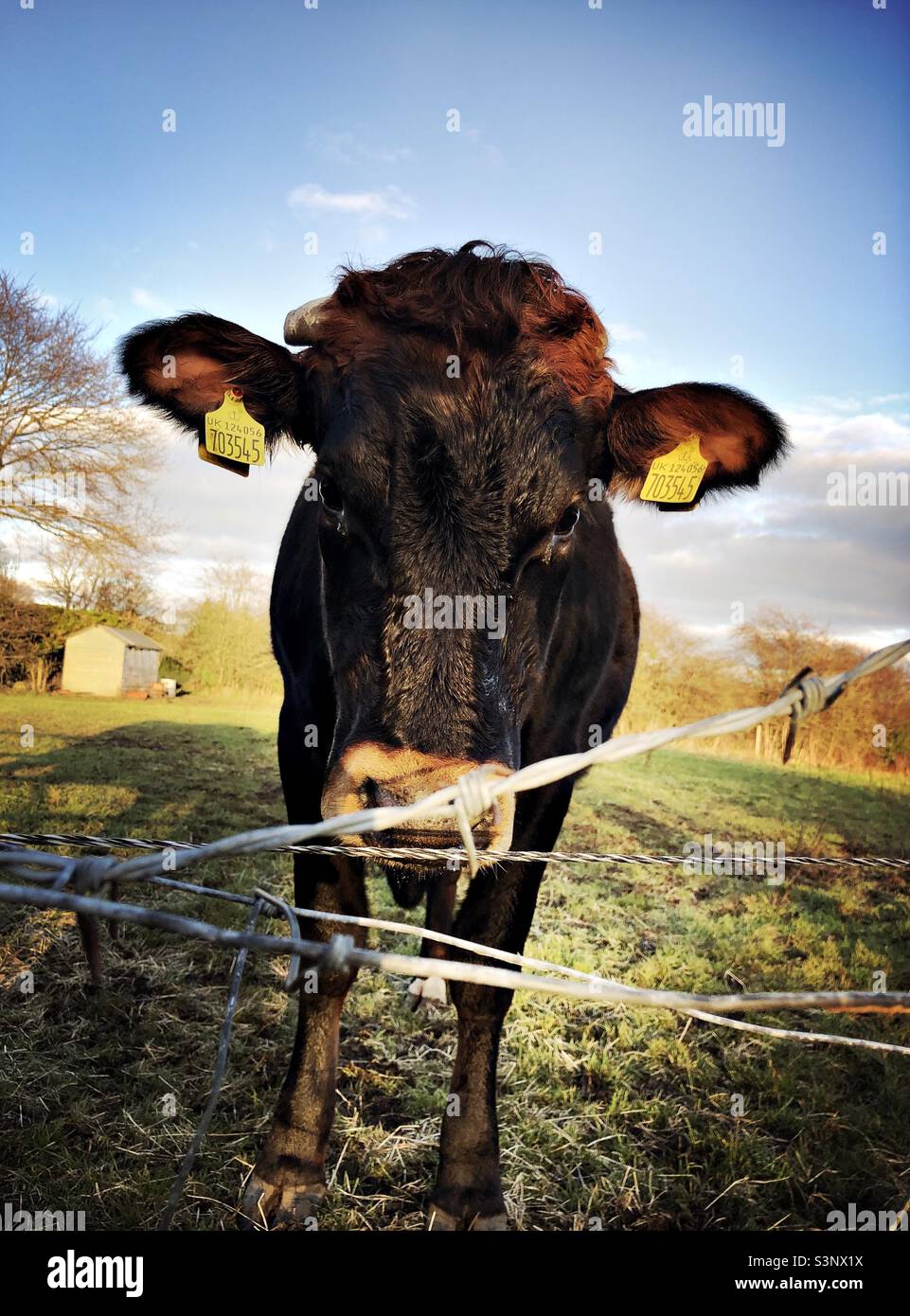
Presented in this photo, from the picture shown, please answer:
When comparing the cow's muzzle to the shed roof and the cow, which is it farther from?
the shed roof

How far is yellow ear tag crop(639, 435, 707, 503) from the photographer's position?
2.80m

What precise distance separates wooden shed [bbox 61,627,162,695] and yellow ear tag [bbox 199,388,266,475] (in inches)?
744

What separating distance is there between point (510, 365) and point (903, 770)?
45.1 ft

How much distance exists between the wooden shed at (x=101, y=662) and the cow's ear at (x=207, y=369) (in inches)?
740

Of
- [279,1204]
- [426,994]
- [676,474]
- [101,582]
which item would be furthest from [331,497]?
[101,582]

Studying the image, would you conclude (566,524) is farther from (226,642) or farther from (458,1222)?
(226,642)

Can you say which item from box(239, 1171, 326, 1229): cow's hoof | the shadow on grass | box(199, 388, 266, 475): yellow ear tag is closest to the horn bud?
box(199, 388, 266, 475): yellow ear tag

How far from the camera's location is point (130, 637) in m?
23.0

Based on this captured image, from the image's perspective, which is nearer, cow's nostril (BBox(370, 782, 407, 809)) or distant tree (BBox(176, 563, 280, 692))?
cow's nostril (BBox(370, 782, 407, 809))

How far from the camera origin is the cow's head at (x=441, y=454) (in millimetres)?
1806

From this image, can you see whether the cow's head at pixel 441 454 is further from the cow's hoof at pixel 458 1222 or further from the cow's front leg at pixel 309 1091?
the cow's hoof at pixel 458 1222

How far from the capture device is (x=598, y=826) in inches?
326

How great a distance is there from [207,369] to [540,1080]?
310cm
